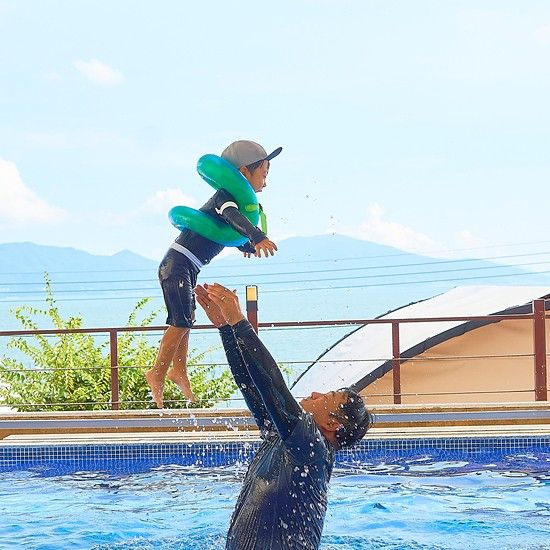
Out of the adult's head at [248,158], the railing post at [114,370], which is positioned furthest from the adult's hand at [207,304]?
the railing post at [114,370]

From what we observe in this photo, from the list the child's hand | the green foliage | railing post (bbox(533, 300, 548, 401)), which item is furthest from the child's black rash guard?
the green foliage

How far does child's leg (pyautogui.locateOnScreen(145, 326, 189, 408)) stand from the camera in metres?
4.51

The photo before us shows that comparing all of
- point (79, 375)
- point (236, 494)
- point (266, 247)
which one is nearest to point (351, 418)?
point (266, 247)

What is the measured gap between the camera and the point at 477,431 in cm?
700

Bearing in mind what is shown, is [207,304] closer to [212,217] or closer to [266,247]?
[266,247]

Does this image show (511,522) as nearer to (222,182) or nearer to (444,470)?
(444,470)

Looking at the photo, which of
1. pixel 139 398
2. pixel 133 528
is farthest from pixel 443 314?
pixel 133 528

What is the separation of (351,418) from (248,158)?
1790 mm

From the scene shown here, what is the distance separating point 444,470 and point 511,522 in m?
1.24

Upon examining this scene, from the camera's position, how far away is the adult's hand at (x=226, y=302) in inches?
107

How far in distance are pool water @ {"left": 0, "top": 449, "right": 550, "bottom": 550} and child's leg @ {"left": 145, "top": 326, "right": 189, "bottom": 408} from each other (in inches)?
33.0

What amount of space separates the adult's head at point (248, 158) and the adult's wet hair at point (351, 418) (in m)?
1.69

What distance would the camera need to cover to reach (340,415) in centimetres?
285

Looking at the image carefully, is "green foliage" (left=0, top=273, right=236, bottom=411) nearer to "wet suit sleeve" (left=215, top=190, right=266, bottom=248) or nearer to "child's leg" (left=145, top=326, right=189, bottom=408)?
"child's leg" (left=145, top=326, right=189, bottom=408)
